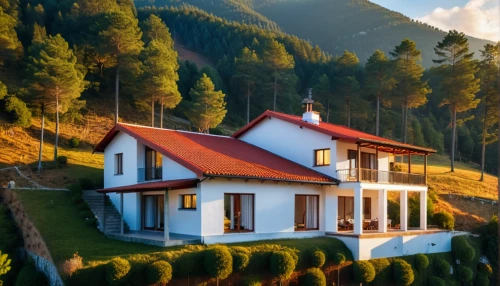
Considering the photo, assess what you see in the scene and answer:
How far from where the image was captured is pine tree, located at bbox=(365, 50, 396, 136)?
49709mm

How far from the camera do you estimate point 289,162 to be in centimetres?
2636

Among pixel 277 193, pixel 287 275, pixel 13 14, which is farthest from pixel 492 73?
pixel 13 14

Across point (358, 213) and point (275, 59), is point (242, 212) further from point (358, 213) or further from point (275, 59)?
point (275, 59)

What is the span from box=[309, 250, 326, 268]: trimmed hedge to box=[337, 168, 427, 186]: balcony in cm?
505

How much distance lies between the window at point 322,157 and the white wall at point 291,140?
0.22 meters

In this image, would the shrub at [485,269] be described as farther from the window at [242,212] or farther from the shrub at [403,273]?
Result: the window at [242,212]

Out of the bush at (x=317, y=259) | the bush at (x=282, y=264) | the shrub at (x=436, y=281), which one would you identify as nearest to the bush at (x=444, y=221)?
the shrub at (x=436, y=281)

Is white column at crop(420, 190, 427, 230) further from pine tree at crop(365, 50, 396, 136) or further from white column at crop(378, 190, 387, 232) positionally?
pine tree at crop(365, 50, 396, 136)

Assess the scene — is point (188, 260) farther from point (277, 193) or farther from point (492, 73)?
point (492, 73)

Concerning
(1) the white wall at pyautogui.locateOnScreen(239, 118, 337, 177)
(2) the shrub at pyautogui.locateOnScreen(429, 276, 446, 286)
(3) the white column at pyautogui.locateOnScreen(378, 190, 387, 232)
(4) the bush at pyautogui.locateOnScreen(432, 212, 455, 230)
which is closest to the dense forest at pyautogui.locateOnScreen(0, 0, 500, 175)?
(1) the white wall at pyautogui.locateOnScreen(239, 118, 337, 177)

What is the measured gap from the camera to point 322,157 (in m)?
25.6

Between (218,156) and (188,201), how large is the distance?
8.68ft

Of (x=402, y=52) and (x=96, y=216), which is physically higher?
(x=402, y=52)

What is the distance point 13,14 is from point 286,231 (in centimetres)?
5147
